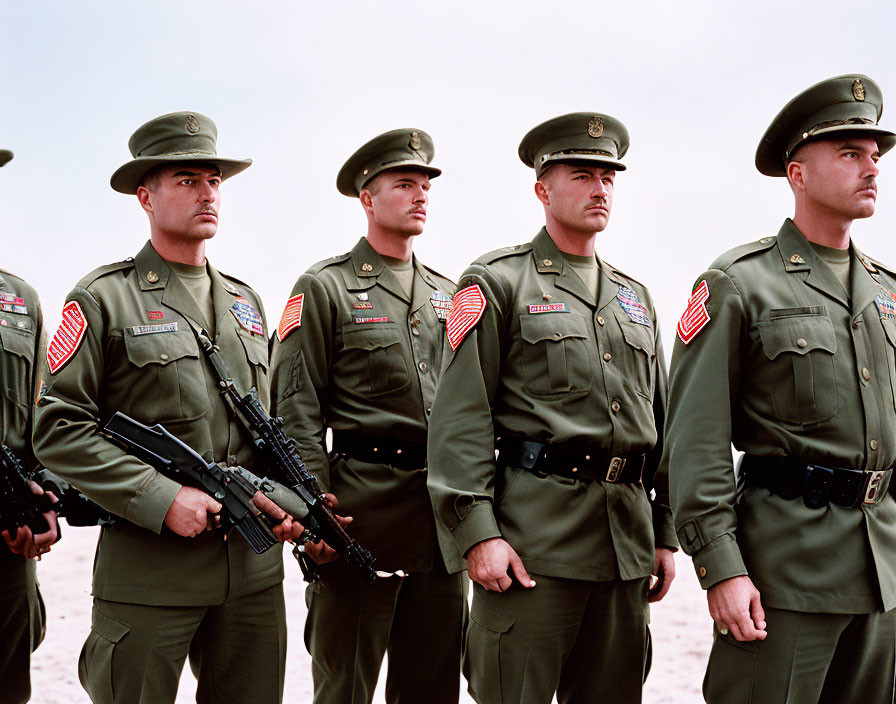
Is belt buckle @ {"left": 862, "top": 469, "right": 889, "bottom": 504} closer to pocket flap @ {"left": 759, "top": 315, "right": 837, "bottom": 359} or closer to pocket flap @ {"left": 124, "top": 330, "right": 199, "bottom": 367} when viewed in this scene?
pocket flap @ {"left": 759, "top": 315, "right": 837, "bottom": 359}

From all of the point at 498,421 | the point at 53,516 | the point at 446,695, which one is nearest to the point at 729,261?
the point at 498,421

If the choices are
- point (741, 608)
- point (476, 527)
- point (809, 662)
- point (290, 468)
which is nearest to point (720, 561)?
point (741, 608)

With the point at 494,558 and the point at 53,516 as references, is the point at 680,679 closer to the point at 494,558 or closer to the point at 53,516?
the point at 494,558

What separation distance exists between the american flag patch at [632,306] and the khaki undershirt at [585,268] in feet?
0.26

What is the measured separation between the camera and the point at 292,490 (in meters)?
2.77

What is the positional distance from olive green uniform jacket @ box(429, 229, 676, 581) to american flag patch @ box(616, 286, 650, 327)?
4 cm

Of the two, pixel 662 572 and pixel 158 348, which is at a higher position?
pixel 158 348

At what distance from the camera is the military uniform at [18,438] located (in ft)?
9.97

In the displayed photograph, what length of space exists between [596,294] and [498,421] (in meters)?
0.49

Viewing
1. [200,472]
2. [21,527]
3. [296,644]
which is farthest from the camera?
[296,644]

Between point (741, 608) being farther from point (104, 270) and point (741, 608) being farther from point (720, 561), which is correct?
point (104, 270)

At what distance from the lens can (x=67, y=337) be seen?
257 centimetres

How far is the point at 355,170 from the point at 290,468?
4.32ft

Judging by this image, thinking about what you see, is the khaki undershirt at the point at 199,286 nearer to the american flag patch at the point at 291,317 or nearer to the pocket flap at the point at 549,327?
the american flag patch at the point at 291,317
